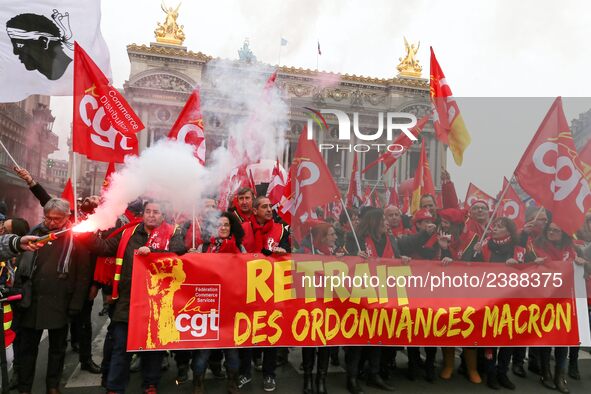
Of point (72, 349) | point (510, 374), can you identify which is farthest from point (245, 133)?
point (510, 374)

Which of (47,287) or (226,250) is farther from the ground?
(226,250)

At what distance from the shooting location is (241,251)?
4.59 meters

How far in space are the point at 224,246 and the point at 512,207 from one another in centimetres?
370

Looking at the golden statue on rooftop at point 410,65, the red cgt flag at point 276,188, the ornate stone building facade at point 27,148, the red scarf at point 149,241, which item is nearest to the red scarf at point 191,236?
the red scarf at point 149,241

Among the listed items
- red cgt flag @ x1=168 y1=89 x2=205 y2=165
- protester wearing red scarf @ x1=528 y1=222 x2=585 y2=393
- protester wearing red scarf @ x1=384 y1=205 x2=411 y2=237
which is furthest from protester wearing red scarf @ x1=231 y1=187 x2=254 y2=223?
protester wearing red scarf @ x1=528 y1=222 x2=585 y2=393

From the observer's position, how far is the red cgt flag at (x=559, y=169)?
189 inches

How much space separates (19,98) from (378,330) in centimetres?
452

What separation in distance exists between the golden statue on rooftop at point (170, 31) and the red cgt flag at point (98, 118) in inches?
1295

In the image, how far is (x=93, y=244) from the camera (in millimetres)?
4051

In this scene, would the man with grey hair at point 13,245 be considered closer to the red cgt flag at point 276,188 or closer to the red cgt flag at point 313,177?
the red cgt flag at point 313,177

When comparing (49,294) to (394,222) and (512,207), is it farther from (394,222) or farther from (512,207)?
(512,207)

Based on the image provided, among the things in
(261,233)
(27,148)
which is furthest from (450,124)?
(27,148)

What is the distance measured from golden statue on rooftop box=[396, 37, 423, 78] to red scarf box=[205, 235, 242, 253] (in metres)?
38.7

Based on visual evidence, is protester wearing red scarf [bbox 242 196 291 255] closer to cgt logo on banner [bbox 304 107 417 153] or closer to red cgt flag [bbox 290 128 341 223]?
red cgt flag [bbox 290 128 341 223]
